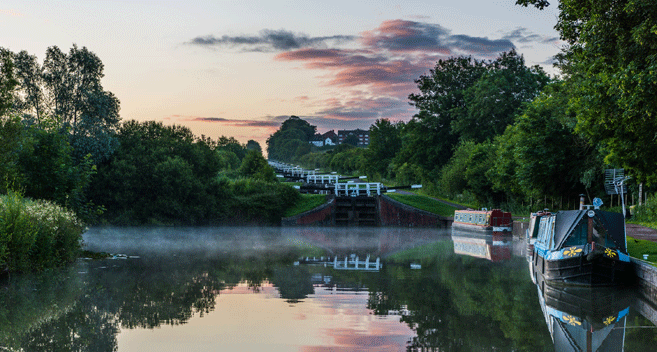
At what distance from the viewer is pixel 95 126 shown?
115 ft

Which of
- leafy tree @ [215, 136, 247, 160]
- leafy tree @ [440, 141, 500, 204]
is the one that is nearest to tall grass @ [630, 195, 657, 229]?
leafy tree @ [440, 141, 500, 204]

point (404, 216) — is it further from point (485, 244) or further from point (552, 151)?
point (485, 244)

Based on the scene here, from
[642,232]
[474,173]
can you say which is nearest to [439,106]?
[474,173]

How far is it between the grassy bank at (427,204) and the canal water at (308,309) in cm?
2474

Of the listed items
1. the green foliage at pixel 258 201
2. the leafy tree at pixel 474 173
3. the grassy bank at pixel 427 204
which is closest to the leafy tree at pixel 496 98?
the leafy tree at pixel 474 173

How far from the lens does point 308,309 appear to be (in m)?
10.4

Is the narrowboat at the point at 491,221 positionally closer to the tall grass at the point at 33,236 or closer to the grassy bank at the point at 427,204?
the grassy bank at the point at 427,204

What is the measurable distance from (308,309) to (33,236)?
7.21 m

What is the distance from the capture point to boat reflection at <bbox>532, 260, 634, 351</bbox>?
845 cm

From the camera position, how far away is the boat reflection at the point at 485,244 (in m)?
22.2

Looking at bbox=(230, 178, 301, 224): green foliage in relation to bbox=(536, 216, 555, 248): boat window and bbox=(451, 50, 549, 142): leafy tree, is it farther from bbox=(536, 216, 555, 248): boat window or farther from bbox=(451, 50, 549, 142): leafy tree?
bbox=(536, 216, 555, 248): boat window

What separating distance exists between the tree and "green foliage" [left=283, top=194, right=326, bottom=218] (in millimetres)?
27790

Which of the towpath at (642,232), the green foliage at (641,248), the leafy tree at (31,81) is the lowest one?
the green foliage at (641,248)

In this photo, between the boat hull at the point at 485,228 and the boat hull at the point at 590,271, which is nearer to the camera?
the boat hull at the point at 590,271
